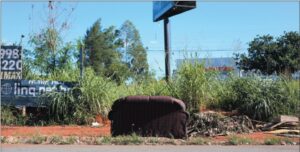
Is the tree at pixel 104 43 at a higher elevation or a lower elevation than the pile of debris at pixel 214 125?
higher

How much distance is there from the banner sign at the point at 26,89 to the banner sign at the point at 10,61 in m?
0.30

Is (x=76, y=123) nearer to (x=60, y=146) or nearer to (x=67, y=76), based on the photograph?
(x=67, y=76)

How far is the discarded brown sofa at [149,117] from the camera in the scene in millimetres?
12289

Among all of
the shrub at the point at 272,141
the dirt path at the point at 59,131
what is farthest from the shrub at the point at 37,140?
the shrub at the point at 272,141

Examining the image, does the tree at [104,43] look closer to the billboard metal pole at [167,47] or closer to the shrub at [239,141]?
the billboard metal pole at [167,47]

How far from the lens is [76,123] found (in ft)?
52.7

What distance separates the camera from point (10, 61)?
16828 millimetres

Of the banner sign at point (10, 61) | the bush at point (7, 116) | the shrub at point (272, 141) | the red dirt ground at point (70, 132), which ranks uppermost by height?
the banner sign at point (10, 61)

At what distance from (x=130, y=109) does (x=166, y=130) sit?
104 centimetres

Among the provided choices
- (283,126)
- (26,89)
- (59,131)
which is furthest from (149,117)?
(26,89)

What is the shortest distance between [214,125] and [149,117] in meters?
2.26

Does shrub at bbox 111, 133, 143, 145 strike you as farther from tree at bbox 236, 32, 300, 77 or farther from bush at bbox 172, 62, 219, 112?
tree at bbox 236, 32, 300, 77

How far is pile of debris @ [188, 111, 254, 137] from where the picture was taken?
13.5m

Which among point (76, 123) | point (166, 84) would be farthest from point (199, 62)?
point (76, 123)
